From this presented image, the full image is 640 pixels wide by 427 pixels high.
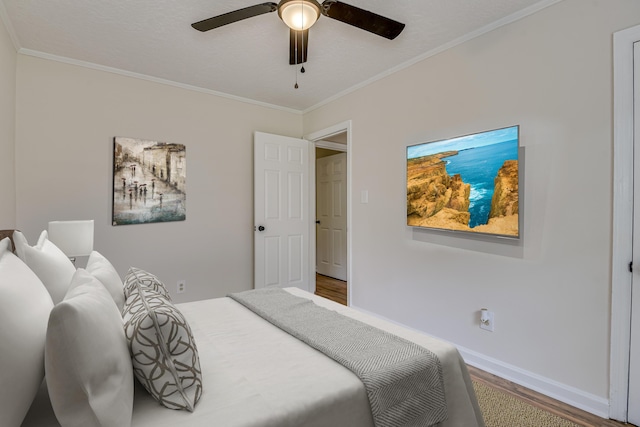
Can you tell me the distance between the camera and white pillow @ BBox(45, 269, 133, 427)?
30.4 inches

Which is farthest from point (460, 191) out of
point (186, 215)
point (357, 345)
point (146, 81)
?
point (146, 81)

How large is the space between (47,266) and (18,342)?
2.07 ft

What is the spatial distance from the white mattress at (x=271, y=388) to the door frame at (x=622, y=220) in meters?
1.02

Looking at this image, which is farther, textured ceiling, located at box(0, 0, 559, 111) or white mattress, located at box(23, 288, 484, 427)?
textured ceiling, located at box(0, 0, 559, 111)

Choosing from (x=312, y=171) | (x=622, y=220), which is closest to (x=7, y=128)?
(x=312, y=171)

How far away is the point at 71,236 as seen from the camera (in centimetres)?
230

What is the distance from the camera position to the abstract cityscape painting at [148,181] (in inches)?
123

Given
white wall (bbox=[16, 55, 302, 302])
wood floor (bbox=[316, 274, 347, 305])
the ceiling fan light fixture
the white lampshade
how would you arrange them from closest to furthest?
1. the ceiling fan light fixture
2. the white lampshade
3. white wall (bbox=[16, 55, 302, 302])
4. wood floor (bbox=[316, 274, 347, 305])

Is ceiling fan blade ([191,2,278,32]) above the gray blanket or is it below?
above

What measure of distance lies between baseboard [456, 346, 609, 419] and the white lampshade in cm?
295

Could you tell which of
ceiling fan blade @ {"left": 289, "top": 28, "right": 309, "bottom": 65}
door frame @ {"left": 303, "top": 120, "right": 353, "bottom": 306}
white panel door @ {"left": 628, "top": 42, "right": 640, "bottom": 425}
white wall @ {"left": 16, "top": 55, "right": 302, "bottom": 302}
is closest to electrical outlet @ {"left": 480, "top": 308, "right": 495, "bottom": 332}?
white panel door @ {"left": 628, "top": 42, "right": 640, "bottom": 425}

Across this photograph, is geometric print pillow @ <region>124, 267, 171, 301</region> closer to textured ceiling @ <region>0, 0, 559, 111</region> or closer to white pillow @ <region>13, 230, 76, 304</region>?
white pillow @ <region>13, 230, 76, 304</region>

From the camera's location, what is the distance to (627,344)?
5.74ft

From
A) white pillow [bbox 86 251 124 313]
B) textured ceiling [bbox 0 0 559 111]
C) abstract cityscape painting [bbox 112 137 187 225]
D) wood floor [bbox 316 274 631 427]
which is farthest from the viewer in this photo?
abstract cityscape painting [bbox 112 137 187 225]
